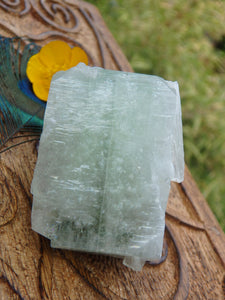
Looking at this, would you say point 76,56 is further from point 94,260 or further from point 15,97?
point 94,260

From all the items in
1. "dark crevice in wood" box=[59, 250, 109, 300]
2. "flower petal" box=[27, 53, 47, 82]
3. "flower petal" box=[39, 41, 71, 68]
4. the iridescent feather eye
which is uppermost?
"flower petal" box=[39, 41, 71, 68]

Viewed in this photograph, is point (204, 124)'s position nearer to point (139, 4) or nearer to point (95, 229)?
point (139, 4)

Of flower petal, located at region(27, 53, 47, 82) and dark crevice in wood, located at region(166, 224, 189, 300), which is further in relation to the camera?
flower petal, located at region(27, 53, 47, 82)

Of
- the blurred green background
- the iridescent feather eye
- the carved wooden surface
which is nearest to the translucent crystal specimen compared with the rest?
the carved wooden surface

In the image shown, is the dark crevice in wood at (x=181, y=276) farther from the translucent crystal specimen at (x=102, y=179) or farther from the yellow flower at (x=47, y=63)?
the yellow flower at (x=47, y=63)

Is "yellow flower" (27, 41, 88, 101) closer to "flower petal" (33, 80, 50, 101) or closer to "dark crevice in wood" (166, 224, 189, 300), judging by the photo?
"flower petal" (33, 80, 50, 101)

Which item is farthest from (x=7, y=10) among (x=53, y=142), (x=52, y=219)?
(x=52, y=219)

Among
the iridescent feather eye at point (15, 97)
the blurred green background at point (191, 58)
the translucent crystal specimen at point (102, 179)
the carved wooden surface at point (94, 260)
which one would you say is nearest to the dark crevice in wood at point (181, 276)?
the carved wooden surface at point (94, 260)

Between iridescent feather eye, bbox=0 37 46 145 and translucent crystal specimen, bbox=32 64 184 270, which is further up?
translucent crystal specimen, bbox=32 64 184 270
